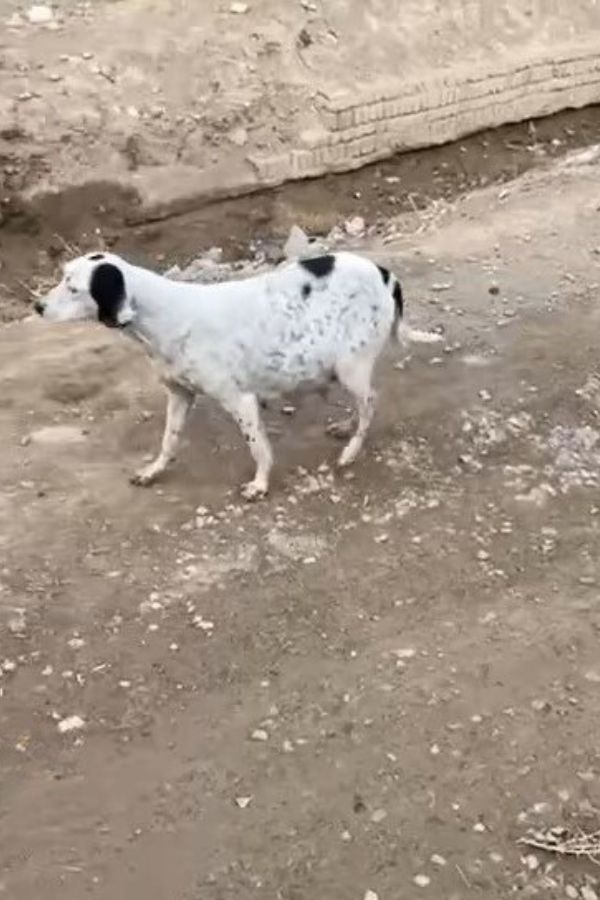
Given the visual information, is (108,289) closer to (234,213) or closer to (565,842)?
(565,842)

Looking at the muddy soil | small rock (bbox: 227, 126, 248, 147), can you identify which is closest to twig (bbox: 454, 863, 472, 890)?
the muddy soil

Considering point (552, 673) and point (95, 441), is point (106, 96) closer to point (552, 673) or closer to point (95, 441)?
point (95, 441)

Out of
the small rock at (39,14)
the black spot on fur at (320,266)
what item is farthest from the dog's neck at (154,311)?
the small rock at (39,14)

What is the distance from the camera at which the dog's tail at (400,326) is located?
6.58 meters

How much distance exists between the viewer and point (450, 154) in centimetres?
1135

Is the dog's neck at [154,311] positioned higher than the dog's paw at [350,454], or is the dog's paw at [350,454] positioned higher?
the dog's neck at [154,311]

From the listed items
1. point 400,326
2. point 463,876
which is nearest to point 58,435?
point 400,326

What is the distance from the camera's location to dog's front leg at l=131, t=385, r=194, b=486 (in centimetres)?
653

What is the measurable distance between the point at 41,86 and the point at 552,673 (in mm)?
6280

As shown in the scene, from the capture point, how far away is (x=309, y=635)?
5.62 meters

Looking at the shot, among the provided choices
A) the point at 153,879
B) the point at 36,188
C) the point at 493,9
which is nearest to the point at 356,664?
the point at 153,879

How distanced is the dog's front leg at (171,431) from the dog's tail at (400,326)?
98 centimetres

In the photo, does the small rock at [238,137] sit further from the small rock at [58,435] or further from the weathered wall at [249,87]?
the small rock at [58,435]

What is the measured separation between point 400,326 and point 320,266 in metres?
0.55
